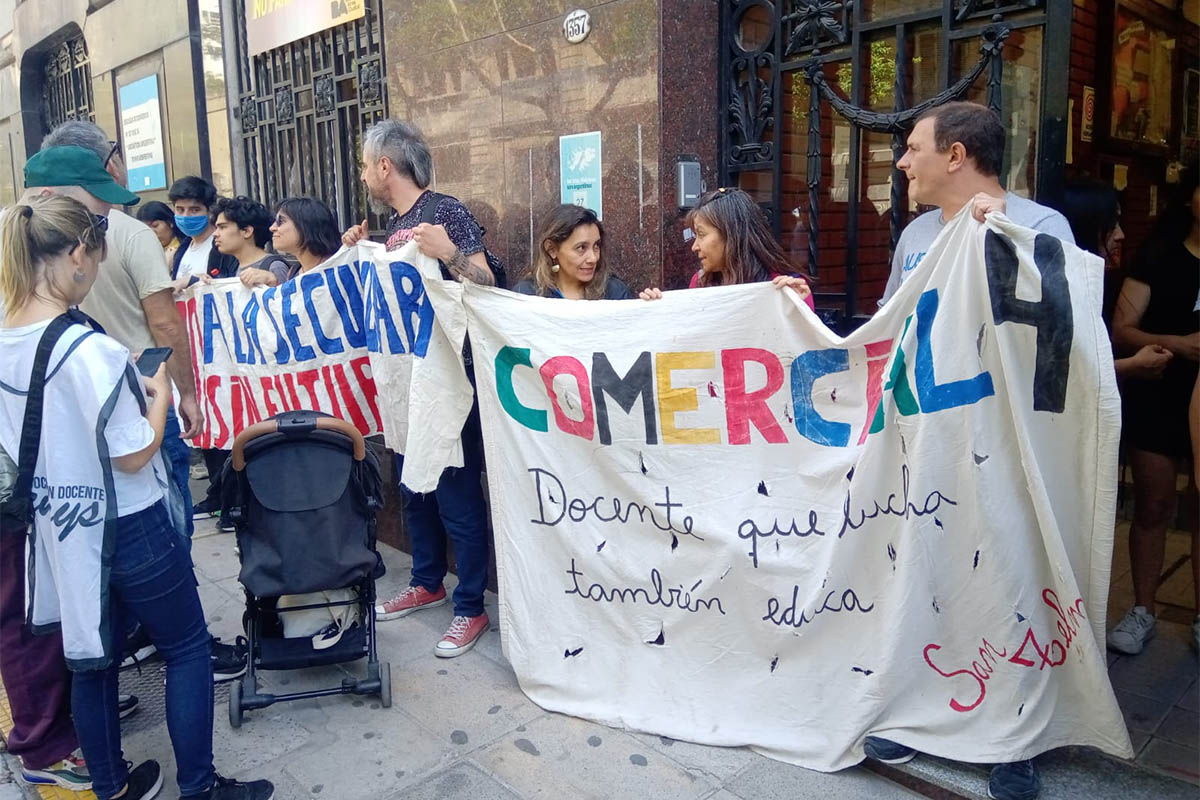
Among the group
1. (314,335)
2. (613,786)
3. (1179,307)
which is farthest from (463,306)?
(1179,307)

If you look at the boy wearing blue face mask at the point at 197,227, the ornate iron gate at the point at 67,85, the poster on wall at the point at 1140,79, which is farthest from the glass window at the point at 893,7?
the ornate iron gate at the point at 67,85

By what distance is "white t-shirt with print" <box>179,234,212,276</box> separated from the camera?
6344mm

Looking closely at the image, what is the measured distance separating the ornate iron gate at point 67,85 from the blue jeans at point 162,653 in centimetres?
1022

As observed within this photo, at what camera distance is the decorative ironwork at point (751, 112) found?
14.6 feet

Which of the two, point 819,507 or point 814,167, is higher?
point 814,167

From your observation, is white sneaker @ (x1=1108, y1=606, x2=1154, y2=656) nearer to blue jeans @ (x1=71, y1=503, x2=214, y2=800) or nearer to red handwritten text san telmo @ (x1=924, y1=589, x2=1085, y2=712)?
red handwritten text san telmo @ (x1=924, y1=589, x2=1085, y2=712)

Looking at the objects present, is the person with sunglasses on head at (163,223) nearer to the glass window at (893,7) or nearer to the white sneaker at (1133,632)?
the glass window at (893,7)

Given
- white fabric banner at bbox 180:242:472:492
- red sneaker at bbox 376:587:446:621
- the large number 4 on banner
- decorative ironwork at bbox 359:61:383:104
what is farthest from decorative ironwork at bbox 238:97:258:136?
the large number 4 on banner

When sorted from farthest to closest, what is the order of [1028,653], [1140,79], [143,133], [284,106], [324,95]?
[143,133] → [284,106] → [324,95] → [1140,79] → [1028,653]

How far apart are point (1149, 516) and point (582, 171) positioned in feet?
9.86

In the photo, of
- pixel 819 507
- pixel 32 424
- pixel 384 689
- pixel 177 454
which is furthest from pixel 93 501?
pixel 819 507

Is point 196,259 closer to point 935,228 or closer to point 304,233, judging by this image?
point 304,233

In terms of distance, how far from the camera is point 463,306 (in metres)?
3.82

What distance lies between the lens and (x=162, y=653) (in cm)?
290
